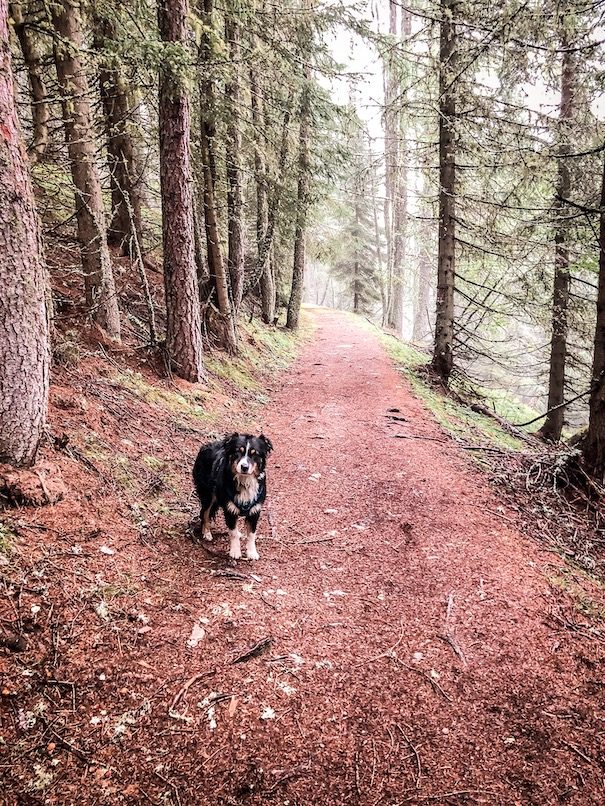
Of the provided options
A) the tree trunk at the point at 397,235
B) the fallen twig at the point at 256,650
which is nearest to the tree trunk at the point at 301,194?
the tree trunk at the point at 397,235

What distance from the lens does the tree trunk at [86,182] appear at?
7145 millimetres

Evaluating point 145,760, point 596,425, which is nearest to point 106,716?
point 145,760

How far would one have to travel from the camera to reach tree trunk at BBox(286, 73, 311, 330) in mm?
11903

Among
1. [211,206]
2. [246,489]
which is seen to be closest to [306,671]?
[246,489]

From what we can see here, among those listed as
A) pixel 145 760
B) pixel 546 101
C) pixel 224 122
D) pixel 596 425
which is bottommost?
pixel 145 760

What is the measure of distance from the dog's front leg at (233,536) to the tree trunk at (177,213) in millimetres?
4961

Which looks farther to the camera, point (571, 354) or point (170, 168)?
point (571, 354)

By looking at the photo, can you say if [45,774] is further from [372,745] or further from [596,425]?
[596,425]

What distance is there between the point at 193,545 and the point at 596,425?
17.2ft

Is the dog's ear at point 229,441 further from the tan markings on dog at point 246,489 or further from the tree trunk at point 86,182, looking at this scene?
the tree trunk at point 86,182

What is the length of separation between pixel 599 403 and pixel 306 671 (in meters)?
5.08

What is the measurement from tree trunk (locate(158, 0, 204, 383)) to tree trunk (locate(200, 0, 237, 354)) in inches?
40.2

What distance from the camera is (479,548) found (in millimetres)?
5012

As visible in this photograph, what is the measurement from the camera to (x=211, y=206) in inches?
405
